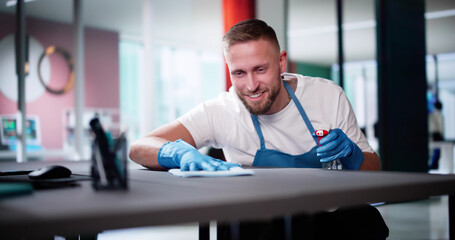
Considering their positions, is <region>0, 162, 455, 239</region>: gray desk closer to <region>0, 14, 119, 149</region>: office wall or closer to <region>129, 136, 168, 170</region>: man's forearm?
<region>129, 136, 168, 170</region>: man's forearm

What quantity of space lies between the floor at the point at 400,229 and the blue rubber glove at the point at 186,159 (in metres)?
1.59

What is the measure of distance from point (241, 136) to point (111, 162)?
101 centimetres

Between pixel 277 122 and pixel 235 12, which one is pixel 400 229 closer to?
pixel 277 122

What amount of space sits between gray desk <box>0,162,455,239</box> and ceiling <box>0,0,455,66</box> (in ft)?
18.0

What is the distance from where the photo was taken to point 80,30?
16.8 feet

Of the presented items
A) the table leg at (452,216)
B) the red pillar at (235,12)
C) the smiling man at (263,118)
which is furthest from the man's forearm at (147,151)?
the red pillar at (235,12)

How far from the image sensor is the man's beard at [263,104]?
1.76 metres

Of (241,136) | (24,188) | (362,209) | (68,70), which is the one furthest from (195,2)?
(24,188)

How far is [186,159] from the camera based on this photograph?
123cm

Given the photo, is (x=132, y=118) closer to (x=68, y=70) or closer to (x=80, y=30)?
(x=68, y=70)

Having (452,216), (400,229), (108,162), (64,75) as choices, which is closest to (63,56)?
(64,75)

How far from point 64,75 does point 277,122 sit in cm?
715

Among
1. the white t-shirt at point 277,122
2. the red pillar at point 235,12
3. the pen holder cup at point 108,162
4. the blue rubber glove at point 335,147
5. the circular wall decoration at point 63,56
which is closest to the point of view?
the pen holder cup at point 108,162

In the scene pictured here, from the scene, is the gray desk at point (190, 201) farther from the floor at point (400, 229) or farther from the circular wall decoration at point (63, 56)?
the circular wall decoration at point (63, 56)
